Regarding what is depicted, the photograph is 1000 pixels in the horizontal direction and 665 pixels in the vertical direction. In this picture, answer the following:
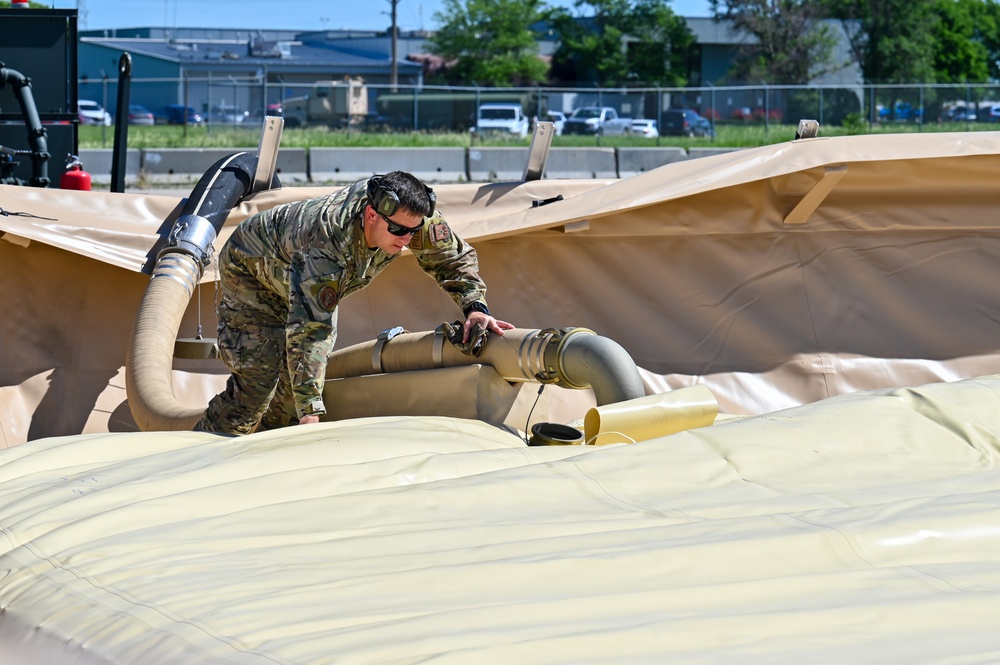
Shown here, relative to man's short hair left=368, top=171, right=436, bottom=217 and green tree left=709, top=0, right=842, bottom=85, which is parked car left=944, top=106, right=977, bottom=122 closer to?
green tree left=709, top=0, right=842, bottom=85

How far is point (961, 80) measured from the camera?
4512cm

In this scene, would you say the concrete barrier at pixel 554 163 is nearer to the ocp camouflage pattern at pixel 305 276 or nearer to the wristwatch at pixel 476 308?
the ocp camouflage pattern at pixel 305 276

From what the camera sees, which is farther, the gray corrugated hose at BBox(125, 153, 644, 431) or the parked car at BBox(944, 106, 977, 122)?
the parked car at BBox(944, 106, 977, 122)

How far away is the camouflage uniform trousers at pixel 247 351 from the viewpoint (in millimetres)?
3898

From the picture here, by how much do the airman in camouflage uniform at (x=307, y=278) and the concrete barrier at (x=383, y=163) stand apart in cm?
1130

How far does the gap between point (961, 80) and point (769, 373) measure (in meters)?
45.4

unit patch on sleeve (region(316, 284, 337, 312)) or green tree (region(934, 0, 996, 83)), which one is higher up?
green tree (region(934, 0, 996, 83))

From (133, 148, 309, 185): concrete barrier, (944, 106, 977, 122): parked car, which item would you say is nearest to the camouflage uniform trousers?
(133, 148, 309, 185): concrete barrier

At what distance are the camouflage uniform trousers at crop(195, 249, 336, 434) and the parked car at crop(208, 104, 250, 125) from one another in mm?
18332

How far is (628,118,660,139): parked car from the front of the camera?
24441 millimetres

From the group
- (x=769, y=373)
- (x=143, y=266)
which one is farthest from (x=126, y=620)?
(x=769, y=373)

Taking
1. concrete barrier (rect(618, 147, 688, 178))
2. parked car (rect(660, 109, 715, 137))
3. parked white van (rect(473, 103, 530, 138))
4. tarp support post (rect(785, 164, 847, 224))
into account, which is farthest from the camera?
parked white van (rect(473, 103, 530, 138))

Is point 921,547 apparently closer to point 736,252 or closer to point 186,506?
point 186,506

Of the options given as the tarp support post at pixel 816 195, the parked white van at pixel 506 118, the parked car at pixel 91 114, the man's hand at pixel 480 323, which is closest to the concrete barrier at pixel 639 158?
the parked white van at pixel 506 118
